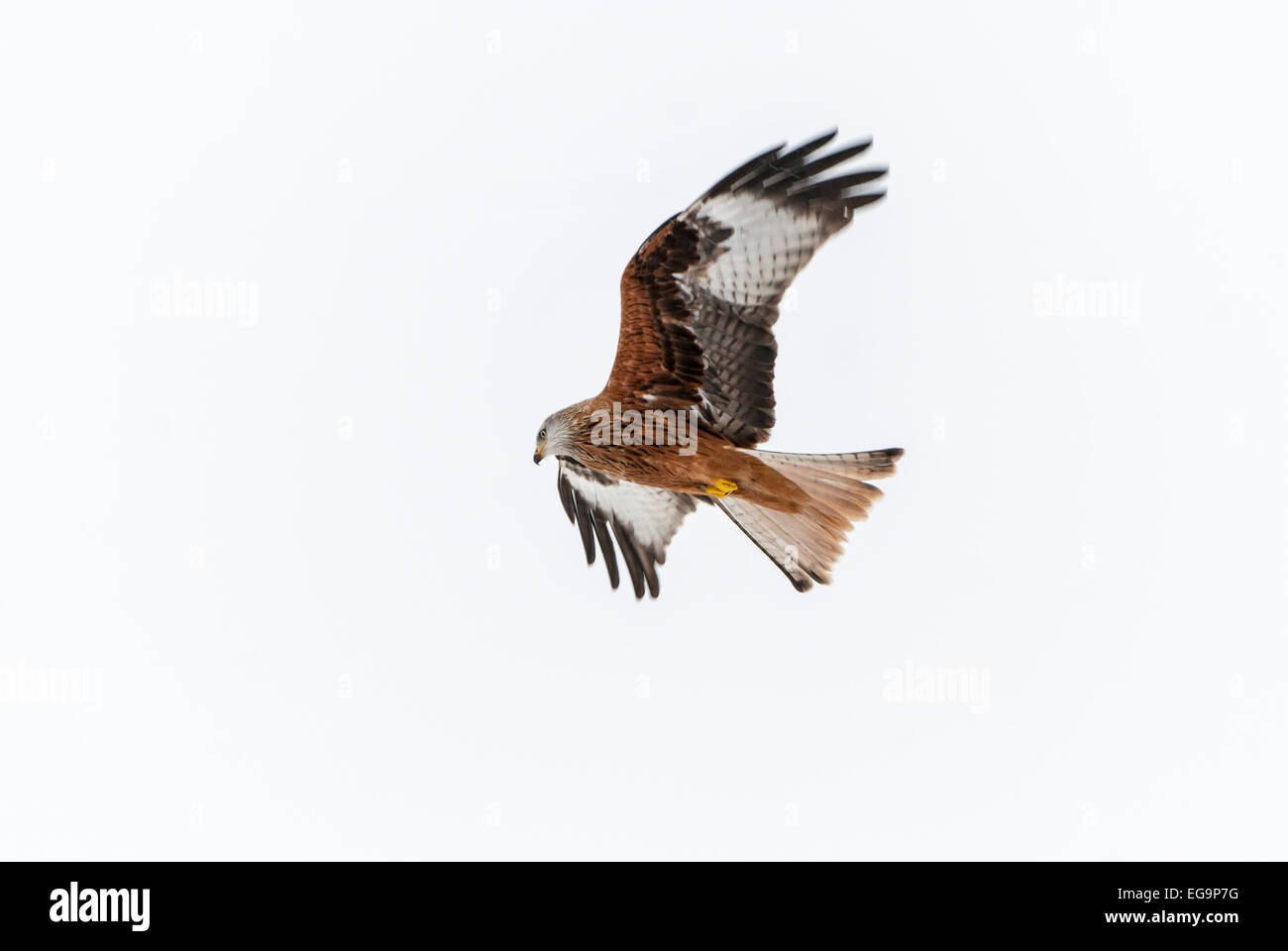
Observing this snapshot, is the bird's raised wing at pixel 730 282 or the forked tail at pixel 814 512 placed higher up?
the bird's raised wing at pixel 730 282

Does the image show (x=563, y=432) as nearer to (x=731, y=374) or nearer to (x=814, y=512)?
(x=731, y=374)

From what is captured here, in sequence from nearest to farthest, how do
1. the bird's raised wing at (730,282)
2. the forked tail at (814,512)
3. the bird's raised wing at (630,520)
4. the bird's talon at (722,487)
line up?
the bird's raised wing at (730,282) → the forked tail at (814,512) → the bird's talon at (722,487) → the bird's raised wing at (630,520)

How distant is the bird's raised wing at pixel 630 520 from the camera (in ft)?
25.7

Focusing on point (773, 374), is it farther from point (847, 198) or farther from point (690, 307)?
point (847, 198)

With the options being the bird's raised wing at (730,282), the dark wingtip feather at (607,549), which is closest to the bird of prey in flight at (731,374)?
the bird's raised wing at (730,282)

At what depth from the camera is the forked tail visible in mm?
6547

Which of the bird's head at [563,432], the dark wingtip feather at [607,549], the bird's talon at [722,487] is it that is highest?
the bird's head at [563,432]

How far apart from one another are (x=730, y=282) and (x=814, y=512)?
1382mm

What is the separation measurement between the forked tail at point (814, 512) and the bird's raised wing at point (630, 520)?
0.67 meters

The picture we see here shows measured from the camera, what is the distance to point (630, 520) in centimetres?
790

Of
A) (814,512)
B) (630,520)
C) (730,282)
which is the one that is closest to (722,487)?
(814,512)

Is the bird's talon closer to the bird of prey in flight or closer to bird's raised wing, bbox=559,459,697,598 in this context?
the bird of prey in flight

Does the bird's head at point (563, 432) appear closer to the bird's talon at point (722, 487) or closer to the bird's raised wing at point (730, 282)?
the bird's raised wing at point (730, 282)
